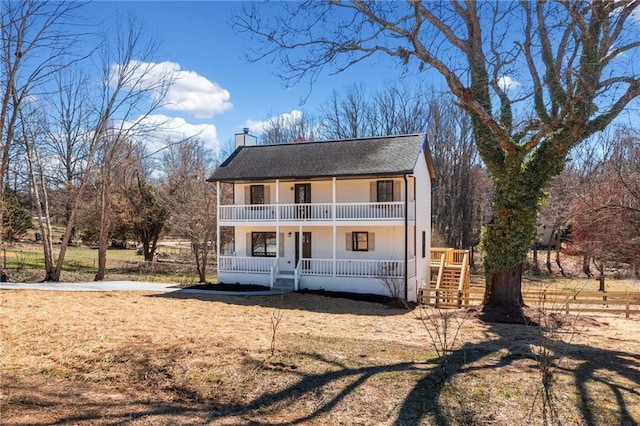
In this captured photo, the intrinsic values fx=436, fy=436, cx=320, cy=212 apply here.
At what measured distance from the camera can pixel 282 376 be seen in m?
6.06

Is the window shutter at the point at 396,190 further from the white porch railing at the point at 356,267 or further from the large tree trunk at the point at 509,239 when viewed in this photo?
the large tree trunk at the point at 509,239

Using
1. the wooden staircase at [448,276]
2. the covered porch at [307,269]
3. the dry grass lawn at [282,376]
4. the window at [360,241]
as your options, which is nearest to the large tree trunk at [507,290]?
the wooden staircase at [448,276]

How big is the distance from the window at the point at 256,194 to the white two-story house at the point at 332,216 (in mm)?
50

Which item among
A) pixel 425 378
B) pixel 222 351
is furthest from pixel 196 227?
pixel 425 378

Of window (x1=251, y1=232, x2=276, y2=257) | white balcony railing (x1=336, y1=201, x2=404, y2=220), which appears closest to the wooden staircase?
white balcony railing (x1=336, y1=201, x2=404, y2=220)

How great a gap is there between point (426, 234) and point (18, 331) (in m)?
19.1

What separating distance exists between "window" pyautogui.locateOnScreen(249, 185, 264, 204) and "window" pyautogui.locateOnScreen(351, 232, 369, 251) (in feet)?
16.5

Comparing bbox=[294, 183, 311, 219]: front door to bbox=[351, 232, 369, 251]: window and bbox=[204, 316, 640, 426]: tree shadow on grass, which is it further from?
bbox=[204, 316, 640, 426]: tree shadow on grass

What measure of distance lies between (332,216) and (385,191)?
2738 millimetres

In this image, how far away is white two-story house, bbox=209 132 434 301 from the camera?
18.5 meters

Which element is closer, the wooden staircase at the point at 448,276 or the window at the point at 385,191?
the wooden staircase at the point at 448,276

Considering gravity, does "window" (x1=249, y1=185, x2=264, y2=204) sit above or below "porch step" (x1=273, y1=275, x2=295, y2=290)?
above

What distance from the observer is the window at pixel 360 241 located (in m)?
20.2

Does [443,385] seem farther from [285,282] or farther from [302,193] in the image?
[302,193]
